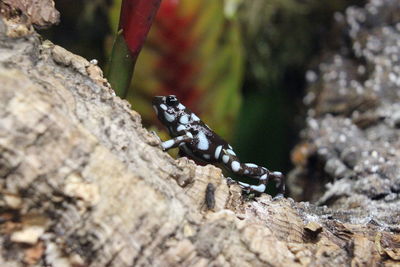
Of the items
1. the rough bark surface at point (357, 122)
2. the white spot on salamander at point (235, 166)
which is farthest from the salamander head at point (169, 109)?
the rough bark surface at point (357, 122)

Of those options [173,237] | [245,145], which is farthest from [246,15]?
[173,237]

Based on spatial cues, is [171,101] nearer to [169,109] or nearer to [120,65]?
[169,109]

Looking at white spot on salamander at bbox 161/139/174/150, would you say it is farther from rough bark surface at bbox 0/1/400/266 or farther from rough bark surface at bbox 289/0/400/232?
rough bark surface at bbox 289/0/400/232

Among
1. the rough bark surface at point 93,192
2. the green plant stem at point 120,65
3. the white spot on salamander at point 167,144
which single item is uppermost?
the green plant stem at point 120,65

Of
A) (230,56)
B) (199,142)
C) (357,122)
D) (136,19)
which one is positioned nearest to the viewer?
(136,19)

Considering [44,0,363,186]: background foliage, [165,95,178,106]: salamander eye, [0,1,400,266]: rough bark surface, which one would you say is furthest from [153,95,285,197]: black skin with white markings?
[44,0,363,186]: background foliage

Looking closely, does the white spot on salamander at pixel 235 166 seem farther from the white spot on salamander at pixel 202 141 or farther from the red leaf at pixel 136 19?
the red leaf at pixel 136 19

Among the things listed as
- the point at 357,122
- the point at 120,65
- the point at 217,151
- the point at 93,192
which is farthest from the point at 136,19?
the point at 357,122
